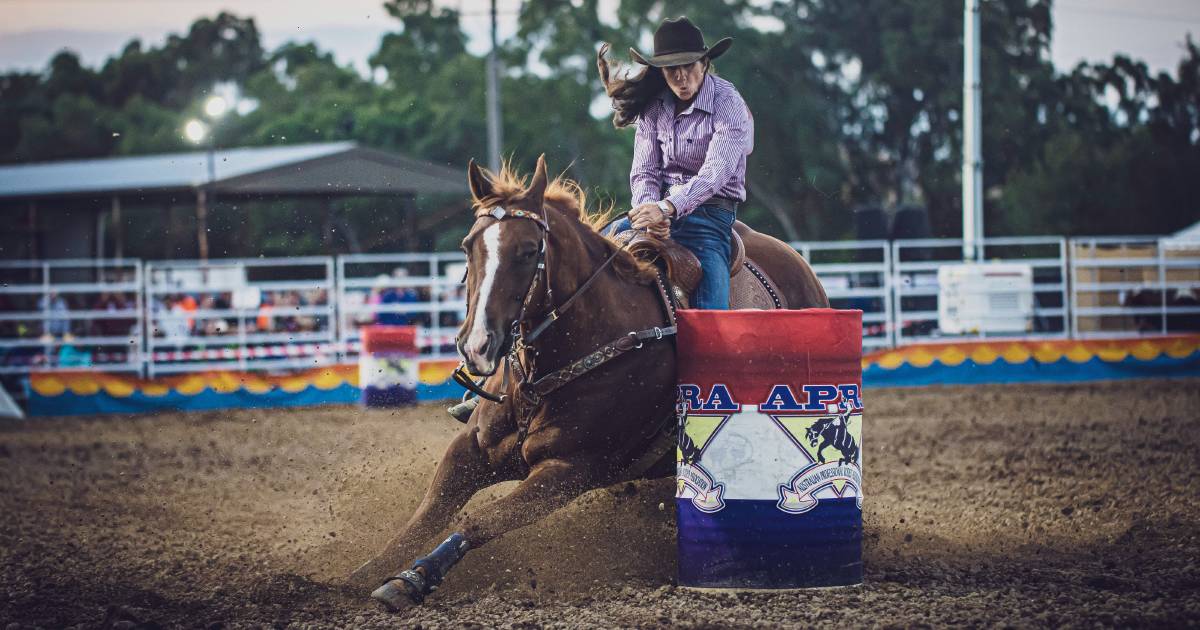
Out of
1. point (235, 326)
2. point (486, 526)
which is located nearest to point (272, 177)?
point (235, 326)

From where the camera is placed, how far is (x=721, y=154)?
4.85 metres

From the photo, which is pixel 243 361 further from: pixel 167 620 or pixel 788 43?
pixel 788 43

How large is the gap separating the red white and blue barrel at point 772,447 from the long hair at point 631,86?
1254 millimetres

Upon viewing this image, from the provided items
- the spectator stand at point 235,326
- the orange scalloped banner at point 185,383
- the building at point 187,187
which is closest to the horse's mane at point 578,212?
the orange scalloped banner at point 185,383

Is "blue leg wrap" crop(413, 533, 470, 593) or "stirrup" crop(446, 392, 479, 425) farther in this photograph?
"stirrup" crop(446, 392, 479, 425)

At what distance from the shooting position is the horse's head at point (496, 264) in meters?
3.86

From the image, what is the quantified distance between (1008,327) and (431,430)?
353 inches

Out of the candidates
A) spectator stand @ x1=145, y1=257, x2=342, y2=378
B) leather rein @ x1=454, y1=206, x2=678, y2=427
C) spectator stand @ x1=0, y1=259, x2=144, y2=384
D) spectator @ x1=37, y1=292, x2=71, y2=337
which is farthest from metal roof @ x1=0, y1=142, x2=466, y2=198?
leather rein @ x1=454, y1=206, x2=678, y2=427

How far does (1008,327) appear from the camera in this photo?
15.6 m

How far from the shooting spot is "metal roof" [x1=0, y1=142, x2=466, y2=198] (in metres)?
18.8

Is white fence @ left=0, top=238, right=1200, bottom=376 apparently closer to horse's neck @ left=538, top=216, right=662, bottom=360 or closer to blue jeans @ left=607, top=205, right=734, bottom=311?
blue jeans @ left=607, top=205, right=734, bottom=311

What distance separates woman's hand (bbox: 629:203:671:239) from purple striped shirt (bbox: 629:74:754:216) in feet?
0.28

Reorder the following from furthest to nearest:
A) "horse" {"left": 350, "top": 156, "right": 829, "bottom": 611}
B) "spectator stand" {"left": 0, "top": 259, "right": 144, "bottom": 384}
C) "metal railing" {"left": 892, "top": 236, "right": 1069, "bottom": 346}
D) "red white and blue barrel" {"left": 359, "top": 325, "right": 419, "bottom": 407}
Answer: "metal railing" {"left": 892, "top": 236, "right": 1069, "bottom": 346} → "spectator stand" {"left": 0, "top": 259, "right": 144, "bottom": 384} → "red white and blue barrel" {"left": 359, "top": 325, "right": 419, "bottom": 407} → "horse" {"left": 350, "top": 156, "right": 829, "bottom": 611}

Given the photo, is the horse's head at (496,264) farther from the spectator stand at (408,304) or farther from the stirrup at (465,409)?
the spectator stand at (408,304)
